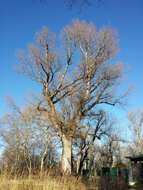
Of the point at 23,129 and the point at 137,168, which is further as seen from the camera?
the point at 23,129

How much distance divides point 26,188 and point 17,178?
0.35m

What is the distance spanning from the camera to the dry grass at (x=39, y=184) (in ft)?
27.4

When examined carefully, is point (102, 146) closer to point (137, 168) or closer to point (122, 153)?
point (122, 153)

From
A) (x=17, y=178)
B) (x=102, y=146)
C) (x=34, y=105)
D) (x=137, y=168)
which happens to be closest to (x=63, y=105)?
(x=34, y=105)

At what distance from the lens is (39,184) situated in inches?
357

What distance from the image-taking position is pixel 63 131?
27.6 m

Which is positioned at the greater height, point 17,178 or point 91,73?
point 91,73

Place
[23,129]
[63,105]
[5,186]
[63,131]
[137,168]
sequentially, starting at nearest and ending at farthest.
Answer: [5,186]
[63,131]
[63,105]
[137,168]
[23,129]

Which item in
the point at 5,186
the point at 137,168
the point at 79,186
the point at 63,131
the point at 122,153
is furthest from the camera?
the point at 122,153

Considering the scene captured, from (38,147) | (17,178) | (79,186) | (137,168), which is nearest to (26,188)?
(17,178)

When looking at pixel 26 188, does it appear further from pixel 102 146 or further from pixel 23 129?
pixel 102 146

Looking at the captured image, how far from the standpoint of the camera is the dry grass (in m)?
8.36

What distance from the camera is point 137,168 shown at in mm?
38781

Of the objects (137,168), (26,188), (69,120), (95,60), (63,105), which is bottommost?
(26,188)
